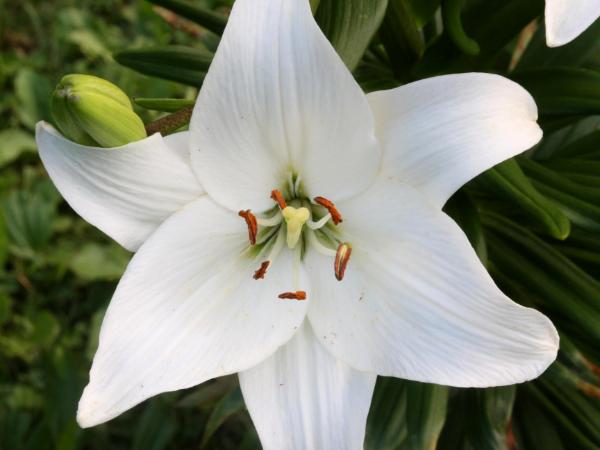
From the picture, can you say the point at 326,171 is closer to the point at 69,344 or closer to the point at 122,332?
the point at 122,332

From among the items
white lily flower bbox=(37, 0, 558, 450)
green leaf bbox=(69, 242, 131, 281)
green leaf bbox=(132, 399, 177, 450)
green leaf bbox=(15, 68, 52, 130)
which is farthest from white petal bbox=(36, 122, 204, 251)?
green leaf bbox=(15, 68, 52, 130)

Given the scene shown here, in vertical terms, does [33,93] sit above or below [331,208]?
below

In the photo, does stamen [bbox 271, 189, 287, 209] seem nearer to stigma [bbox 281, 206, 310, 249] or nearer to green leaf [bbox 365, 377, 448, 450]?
stigma [bbox 281, 206, 310, 249]

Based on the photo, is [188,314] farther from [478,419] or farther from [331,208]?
[478,419]

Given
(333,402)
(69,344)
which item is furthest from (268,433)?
(69,344)

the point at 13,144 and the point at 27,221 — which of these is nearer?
the point at 27,221

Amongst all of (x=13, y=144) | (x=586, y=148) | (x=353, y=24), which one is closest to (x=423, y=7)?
(x=353, y=24)
